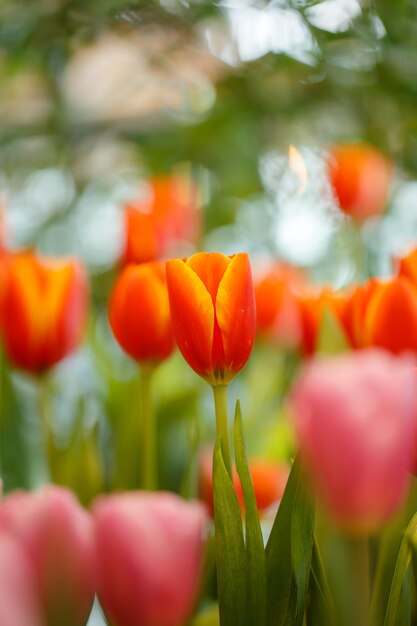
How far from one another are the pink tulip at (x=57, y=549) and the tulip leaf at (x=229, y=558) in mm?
51

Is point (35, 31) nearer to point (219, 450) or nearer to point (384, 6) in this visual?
point (384, 6)

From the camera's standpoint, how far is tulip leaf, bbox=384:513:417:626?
0.87ft

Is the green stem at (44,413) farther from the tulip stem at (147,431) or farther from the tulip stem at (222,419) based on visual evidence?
the tulip stem at (222,419)

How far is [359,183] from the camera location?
0.60m

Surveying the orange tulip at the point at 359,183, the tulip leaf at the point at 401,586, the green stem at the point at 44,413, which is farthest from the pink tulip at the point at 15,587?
the orange tulip at the point at 359,183

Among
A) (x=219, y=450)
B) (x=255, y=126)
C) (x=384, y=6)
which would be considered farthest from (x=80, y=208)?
(x=219, y=450)

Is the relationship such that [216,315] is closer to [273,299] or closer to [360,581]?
[360,581]

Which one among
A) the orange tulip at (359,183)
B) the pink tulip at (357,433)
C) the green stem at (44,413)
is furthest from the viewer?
the orange tulip at (359,183)

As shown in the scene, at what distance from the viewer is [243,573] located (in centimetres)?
27

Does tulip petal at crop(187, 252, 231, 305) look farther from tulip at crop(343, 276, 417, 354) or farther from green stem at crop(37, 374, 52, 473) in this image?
green stem at crop(37, 374, 52, 473)

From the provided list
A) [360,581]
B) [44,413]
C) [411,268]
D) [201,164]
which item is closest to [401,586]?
[360,581]

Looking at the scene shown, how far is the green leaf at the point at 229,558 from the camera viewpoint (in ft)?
0.89

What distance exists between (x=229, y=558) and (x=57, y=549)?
0.07 meters

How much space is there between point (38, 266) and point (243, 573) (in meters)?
0.25
